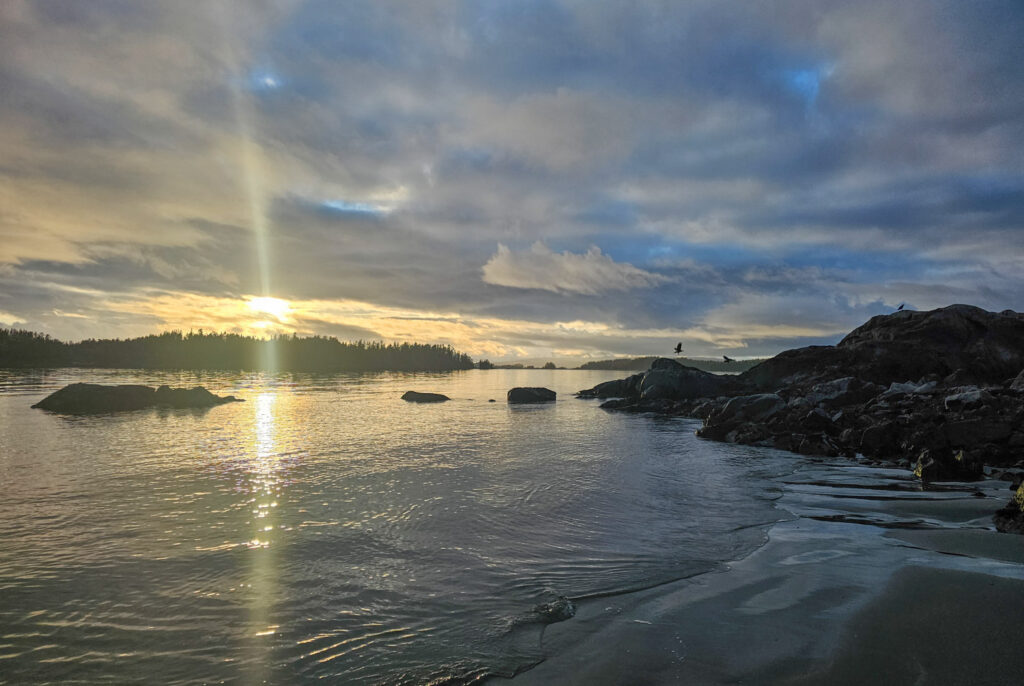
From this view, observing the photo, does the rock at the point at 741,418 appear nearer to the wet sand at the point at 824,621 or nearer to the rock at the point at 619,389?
the wet sand at the point at 824,621

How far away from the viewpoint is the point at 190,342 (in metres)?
178

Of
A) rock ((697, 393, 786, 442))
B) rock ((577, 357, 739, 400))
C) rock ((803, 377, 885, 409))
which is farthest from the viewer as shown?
rock ((577, 357, 739, 400))

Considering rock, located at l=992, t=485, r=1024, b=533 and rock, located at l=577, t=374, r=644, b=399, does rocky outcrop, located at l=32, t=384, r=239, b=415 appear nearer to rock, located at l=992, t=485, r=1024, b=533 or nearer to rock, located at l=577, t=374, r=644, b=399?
rock, located at l=992, t=485, r=1024, b=533

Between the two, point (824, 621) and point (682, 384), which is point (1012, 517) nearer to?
point (824, 621)

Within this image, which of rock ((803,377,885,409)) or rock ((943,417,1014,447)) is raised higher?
rock ((803,377,885,409))

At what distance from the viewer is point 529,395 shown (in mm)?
47812

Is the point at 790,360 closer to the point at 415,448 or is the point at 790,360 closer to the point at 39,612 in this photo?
the point at 415,448

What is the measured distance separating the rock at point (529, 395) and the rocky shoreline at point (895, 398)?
26.2 ft

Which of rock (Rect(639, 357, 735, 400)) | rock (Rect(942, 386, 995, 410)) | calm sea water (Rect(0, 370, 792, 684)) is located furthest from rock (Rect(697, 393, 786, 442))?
rock (Rect(639, 357, 735, 400))

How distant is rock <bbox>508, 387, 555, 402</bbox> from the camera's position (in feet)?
154

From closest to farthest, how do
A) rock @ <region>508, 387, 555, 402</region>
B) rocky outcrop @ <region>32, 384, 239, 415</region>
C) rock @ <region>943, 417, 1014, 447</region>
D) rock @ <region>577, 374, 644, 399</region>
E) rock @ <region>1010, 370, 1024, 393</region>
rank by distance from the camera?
1. rock @ <region>943, 417, 1014, 447</region>
2. rock @ <region>1010, 370, 1024, 393</region>
3. rocky outcrop @ <region>32, 384, 239, 415</region>
4. rock @ <region>508, 387, 555, 402</region>
5. rock @ <region>577, 374, 644, 399</region>

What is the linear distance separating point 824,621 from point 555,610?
2.84 metres

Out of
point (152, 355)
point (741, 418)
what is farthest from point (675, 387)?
point (152, 355)

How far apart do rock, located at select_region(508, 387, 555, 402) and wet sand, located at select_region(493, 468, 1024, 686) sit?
39024mm
